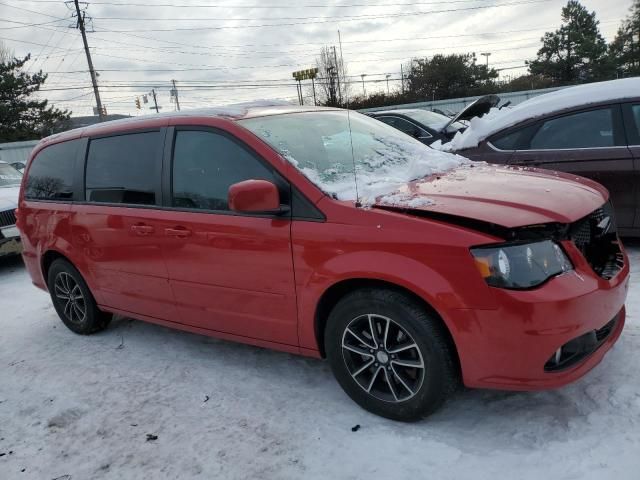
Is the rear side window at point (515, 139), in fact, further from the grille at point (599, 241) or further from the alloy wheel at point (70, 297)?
the alloy wheel at point (70, 297)

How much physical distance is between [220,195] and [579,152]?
11.7 ft

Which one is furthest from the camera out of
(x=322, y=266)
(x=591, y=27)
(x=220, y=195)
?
(x=591, y=27)

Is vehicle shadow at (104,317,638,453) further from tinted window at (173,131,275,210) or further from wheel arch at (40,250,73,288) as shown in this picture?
wheel arch at (40,250,73,288)

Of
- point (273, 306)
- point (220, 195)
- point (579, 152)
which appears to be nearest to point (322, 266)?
point (273, 306)

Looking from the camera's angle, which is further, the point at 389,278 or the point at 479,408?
the point at 479,408

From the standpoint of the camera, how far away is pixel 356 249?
8.80 ft

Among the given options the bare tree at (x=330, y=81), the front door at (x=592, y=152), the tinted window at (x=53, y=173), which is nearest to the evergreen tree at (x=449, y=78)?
the bare tree at (x=330, y=81)

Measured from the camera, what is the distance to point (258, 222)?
9.98 feet

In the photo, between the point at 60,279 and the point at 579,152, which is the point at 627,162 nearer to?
the point at 579,152

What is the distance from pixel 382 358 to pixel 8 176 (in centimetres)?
888

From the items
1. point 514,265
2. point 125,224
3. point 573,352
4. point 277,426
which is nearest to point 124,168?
point 125,224

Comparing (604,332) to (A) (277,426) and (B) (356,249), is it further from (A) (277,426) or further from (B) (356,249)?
(A) (277,426)

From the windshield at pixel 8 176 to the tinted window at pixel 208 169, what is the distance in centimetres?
678

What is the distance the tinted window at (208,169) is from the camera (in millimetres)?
3176
